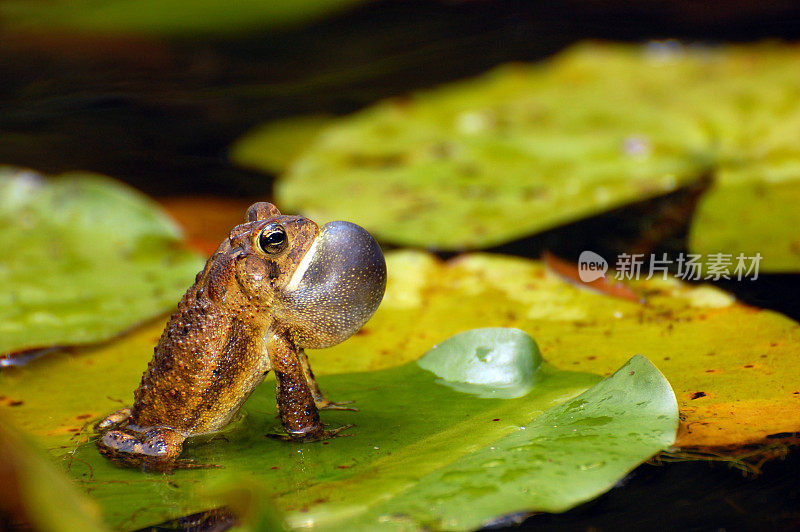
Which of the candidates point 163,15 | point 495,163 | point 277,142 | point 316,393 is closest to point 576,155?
point 495,163

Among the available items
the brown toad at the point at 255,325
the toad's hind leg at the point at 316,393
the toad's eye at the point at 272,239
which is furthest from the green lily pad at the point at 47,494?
the toad's hind leg at the point at 316,393

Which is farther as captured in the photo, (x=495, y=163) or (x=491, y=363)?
(x=495, y=163)

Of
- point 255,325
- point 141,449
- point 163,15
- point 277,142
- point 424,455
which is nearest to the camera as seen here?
point 424,455

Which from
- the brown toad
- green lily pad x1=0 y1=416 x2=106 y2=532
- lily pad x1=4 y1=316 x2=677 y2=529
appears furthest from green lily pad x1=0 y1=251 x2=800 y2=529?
green lily pad x1=0 y1=416 x2=106 y2=532

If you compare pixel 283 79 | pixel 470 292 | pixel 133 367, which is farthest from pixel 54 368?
pixel 283 79

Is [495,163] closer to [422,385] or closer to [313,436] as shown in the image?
[422,385]

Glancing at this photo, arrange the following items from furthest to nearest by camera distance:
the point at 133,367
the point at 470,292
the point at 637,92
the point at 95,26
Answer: the point at 95,26 → the point at 637,92 → the point at 470,292 → the point at 133,367

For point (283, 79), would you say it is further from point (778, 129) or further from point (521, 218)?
point (778, 129)
